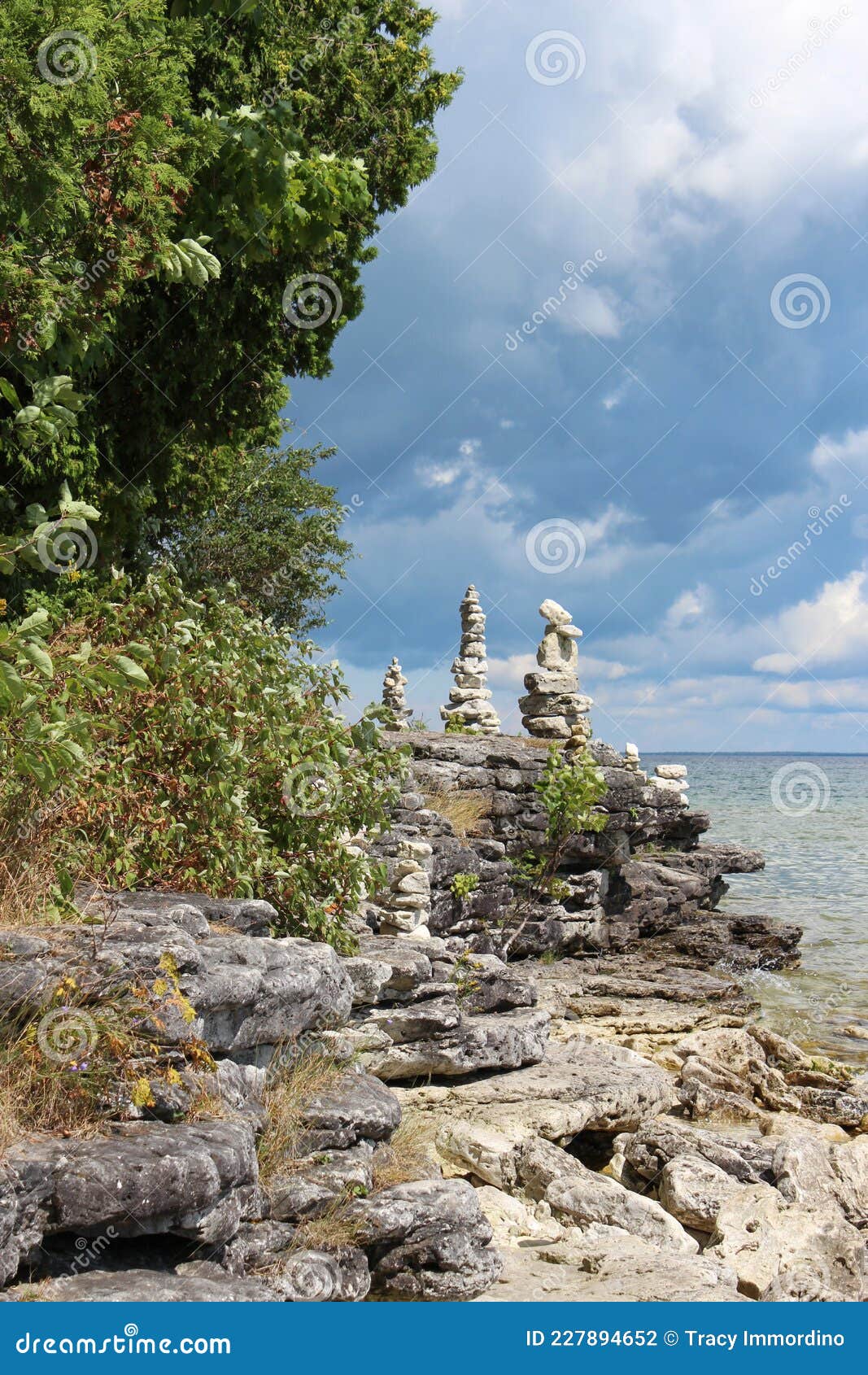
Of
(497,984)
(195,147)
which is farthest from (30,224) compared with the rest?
(497,984)

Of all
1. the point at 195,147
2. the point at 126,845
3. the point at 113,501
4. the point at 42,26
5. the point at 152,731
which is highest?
the point at 195,147

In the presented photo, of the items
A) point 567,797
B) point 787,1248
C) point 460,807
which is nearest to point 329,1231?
point 787,1248

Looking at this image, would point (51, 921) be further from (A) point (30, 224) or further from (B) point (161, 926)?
(A) point (30, 224)

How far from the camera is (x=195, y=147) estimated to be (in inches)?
265

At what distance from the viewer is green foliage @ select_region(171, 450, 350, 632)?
2139 centimetres

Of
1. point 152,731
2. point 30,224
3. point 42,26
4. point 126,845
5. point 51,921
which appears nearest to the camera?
point 51,921

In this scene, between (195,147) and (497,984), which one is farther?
(497,984)

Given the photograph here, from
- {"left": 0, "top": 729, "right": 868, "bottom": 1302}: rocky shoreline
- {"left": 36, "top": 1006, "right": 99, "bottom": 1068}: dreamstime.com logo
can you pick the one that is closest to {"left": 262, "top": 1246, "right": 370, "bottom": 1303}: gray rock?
{"left": 0, "top": 729, "right": 868, "bottom": 1302}: rocky shoreline

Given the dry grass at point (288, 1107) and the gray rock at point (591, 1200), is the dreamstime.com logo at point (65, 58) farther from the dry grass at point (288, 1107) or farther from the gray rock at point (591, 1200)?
the gray rock at point (591, 1200)

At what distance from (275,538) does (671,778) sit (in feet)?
42.5

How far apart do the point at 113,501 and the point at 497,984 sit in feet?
19.4

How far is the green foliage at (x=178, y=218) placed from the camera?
5.38 m

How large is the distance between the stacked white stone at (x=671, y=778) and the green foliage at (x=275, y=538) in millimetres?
9426

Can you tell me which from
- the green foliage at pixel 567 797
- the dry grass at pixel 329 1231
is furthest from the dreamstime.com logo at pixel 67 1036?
the green foliage at pixel 567 797
